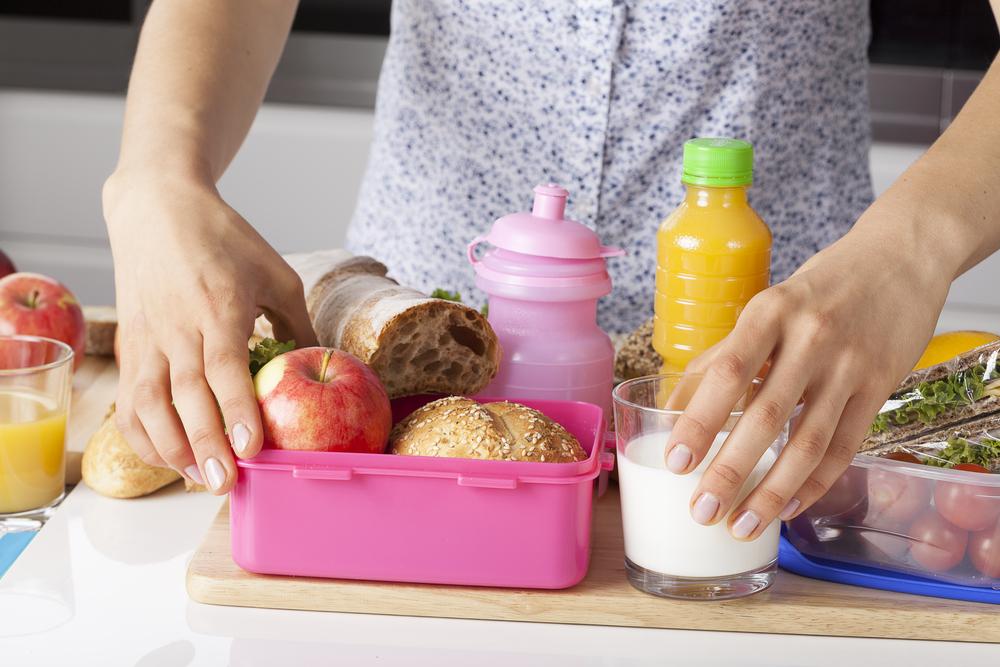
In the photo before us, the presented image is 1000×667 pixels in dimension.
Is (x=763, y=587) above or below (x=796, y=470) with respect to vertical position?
below

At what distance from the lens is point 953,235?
0.89 metres

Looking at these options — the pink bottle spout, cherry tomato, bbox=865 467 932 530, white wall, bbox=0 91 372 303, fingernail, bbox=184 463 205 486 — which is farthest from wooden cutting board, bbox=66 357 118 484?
white wall, bbox=0 91 372 303

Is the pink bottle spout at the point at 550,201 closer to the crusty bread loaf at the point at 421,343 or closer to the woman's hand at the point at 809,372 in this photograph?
the crusty bread loaf at the point at 421,343

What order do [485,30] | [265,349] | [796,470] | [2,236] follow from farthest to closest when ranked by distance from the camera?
1. [2,236]
2. [485,30]
3. [265,349]
4. [796,470]

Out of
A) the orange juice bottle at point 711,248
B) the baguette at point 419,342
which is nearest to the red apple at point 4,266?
the baguette at point 419,342

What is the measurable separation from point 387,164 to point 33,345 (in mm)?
559

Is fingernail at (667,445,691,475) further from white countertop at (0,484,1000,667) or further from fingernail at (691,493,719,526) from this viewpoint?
white countertop at (0,484,1000,667)

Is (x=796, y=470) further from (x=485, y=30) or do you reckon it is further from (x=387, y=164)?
(x=387, y=164)

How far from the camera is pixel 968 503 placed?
860mm

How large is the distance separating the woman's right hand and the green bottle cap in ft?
1.09

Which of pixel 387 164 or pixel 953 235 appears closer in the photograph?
pixel 953 235

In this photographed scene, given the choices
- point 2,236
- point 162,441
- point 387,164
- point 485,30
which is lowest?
point 2,236

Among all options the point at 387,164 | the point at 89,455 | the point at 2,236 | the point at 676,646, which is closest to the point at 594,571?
the point at 676,646

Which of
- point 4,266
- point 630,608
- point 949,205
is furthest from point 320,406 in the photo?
point 4,266
